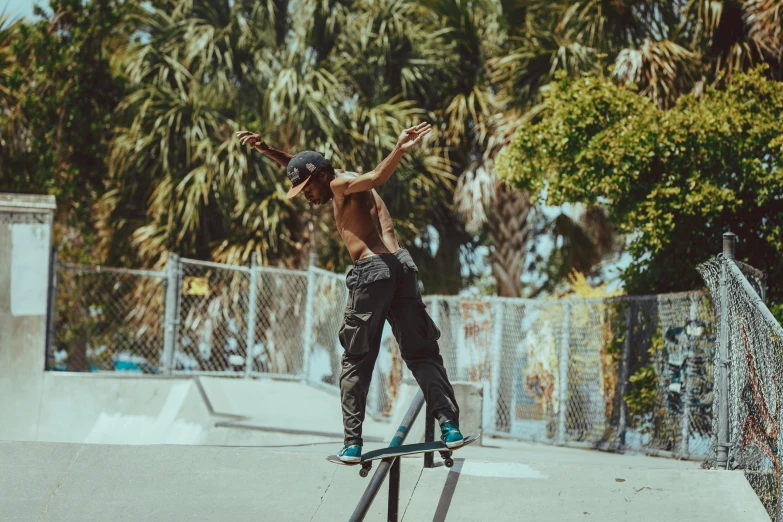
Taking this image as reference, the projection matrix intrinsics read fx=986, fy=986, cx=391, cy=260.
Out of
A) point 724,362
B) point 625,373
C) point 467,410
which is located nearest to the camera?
point 724,362

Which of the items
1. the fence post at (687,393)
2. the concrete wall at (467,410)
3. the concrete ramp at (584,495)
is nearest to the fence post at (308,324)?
the concrete wall at (467,410)

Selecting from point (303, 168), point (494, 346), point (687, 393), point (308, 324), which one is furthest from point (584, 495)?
point (308, 324)

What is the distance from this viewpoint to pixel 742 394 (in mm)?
→ 6500

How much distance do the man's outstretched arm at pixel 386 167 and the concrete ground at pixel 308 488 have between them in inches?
73.0

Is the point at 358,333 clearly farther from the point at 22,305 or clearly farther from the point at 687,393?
the point at 22,305

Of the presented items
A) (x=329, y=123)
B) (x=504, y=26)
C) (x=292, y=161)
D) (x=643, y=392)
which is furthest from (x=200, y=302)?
(x=292, y=161)

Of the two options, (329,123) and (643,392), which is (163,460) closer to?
(643,392)

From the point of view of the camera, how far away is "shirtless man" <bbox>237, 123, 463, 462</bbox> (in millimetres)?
5535

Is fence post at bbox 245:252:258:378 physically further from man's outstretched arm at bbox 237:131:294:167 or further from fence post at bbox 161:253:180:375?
man's outstretched arm at bbox 237:131:294:167

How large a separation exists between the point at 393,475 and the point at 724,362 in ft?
8.61

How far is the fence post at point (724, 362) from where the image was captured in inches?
253

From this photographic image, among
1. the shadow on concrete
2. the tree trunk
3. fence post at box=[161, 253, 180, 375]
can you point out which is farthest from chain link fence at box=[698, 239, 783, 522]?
the tree trunk

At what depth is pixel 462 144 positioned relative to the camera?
17.3m

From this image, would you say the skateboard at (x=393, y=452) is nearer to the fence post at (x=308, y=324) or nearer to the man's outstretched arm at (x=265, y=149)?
the man's outstretched arm at (x=265, y=149)
